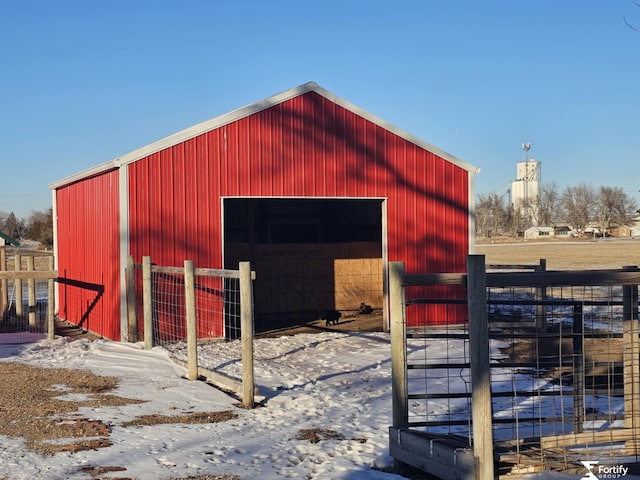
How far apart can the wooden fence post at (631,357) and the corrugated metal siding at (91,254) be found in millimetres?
10385

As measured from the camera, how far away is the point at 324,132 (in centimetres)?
1673

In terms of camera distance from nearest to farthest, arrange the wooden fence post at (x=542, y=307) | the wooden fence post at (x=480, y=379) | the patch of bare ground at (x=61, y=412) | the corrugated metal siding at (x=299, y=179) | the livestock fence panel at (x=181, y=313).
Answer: the wooden fence post at (x=480, y=379) < the patch of bare ground at (x=61, y=412) < the livestock fence panel at (x=181, y=313) < the corrugated metal siding at (x=299, y=179) < the wooden fence post at (x=542, y=307)

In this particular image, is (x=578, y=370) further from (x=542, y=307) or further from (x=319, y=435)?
(x=542, y=307)

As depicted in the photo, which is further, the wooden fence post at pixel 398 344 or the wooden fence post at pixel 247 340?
the wooden fence post at pixel 247 340

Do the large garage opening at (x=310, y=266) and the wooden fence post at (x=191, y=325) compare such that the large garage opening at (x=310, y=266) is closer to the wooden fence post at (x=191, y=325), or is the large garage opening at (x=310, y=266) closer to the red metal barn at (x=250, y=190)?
the red metal barn at (x=250, y=190)

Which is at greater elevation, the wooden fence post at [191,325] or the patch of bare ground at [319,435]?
the wooden fence post at [191,325]

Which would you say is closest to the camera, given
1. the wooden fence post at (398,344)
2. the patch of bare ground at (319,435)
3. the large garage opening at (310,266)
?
the wooden fence post at (398,344)

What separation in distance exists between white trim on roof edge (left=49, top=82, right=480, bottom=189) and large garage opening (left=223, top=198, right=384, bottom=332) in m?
3.74

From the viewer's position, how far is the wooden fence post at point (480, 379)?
559cm

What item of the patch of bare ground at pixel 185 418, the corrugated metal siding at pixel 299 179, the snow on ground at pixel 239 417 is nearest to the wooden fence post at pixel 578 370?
the snow on ground at pixel 239 417

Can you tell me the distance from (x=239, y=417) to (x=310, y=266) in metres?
13.5

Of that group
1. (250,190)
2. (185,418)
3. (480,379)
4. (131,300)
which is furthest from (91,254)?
(480,379)

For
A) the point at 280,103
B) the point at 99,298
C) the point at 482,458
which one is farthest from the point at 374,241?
the point at 482,458

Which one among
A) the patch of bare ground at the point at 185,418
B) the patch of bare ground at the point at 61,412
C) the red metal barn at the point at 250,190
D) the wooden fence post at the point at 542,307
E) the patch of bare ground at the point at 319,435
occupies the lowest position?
the patch of bare ground at the point at 319,435
